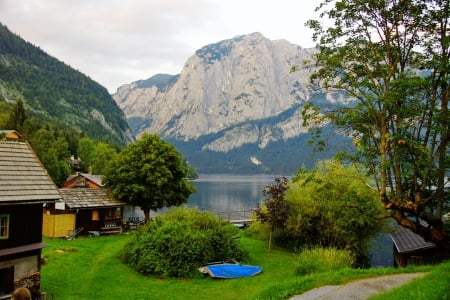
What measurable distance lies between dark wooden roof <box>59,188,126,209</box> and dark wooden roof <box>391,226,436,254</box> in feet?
92.4

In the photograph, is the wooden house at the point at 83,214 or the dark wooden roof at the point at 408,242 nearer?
the dark wooden roof at the point at 408,242

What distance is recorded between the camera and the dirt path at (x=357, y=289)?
15.1 metres

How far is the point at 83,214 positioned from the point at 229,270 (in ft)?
66.2

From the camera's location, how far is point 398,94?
1355 centimetres

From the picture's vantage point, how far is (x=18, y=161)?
71.6 ft

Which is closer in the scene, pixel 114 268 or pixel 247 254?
pixel 114 268

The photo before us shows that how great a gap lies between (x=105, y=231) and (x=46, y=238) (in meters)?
6.02

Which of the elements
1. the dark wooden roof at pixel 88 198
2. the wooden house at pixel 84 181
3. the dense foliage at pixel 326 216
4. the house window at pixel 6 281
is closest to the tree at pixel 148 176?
the dark wooden roof at pixel 88 198

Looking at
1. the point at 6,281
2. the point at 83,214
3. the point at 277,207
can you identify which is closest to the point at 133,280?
the point at 6,281

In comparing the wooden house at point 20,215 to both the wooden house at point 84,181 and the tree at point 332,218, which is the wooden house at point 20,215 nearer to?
the tree at point 332,218

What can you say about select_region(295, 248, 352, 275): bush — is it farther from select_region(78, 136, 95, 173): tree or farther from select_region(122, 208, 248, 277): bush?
select_region(78, 136, 95, 173): tree

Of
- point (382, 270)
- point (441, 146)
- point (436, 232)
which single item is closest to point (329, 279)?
point (382, 270)

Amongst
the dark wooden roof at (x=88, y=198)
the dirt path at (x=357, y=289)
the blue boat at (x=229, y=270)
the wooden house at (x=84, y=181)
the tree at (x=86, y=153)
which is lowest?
the blue boat at (x=229, y=270)

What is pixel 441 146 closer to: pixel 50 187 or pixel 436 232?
pixel 436 232
